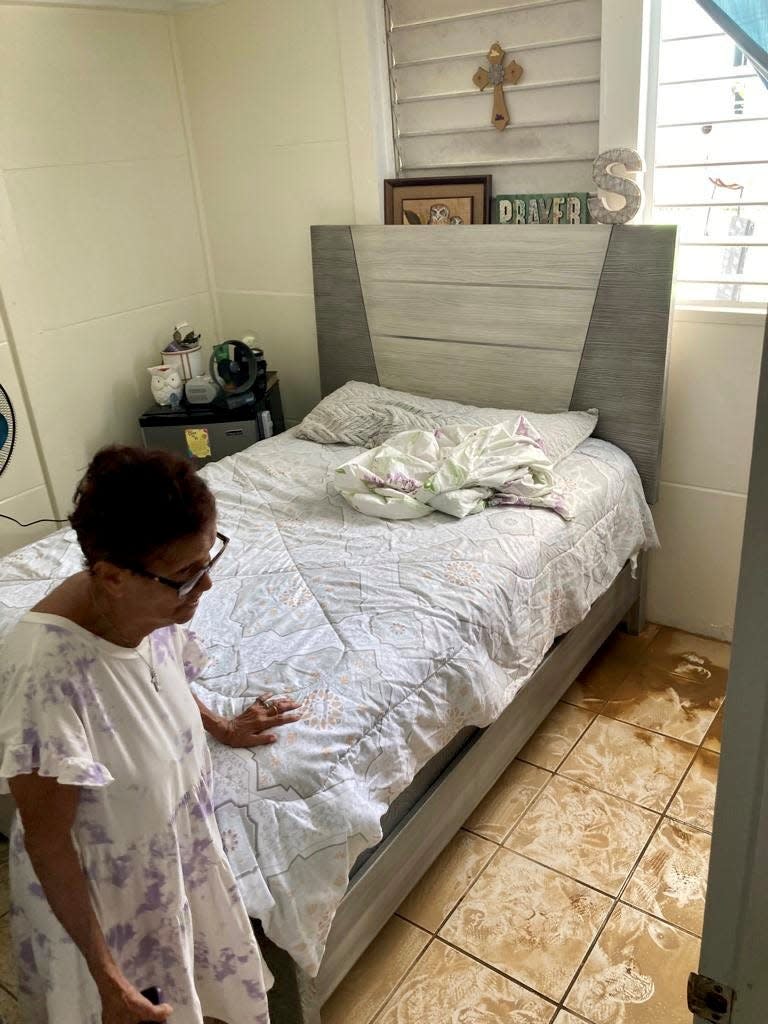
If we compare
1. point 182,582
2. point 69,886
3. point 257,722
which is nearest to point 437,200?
point 257,722

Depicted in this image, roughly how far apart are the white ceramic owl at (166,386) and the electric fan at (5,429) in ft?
2.44

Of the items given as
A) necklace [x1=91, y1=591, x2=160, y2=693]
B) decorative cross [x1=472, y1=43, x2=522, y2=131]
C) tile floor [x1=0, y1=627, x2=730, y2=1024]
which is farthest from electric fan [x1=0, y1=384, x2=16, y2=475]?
decorative cross [x1=472, y1=43, x2=522, y2=131]

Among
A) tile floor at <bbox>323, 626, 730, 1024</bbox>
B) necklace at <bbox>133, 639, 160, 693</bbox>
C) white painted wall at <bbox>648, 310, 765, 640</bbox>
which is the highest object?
necklace at <bbox>133, 639, 160, 693</bbox>

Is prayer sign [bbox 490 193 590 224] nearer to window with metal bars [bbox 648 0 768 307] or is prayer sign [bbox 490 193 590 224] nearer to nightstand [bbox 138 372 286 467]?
window with metal bars [bbox 648 0 768 307]

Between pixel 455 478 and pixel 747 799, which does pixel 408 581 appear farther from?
pixel 747 799

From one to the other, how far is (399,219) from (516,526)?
144cm

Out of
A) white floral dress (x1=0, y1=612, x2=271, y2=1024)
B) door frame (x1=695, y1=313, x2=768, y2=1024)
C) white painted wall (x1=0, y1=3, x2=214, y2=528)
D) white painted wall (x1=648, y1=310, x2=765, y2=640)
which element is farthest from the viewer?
white painted wall (x1=0, y1=3, x2=214, y2=528)

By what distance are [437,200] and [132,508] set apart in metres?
2.26

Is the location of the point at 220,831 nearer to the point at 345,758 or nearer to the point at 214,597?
the point at 345,758

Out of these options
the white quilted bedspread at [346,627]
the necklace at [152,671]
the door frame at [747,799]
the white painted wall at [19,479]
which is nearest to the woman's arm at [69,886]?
the necklace at [152,671]

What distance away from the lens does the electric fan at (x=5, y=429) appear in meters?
2.39

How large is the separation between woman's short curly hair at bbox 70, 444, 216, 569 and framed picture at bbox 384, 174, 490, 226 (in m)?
2.14

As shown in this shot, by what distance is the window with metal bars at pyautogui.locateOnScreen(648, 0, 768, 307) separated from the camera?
2396mm

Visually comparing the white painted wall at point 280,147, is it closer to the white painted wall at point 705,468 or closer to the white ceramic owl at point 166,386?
the white ceramic owl at point 166,386
